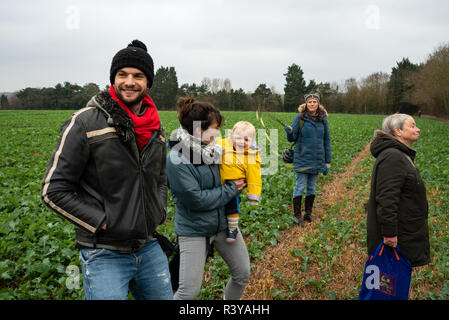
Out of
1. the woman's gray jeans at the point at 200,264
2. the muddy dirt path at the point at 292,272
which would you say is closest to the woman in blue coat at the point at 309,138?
the muddy dirt path at the point at 292,272

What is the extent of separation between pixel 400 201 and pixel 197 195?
1.84 metres

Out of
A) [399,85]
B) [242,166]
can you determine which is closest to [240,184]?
[242,166]

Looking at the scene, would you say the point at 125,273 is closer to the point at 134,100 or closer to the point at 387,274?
the point at 134,100

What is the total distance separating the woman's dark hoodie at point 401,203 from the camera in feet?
8.96

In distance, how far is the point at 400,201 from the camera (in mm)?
2801

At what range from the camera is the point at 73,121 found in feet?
5.85

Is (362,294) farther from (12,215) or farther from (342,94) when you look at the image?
(342,94)

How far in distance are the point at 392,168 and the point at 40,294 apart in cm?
402

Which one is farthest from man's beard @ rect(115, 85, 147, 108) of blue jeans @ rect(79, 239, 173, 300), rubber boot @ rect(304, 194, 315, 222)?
rubber boot @ rect(304, 194, 315, 222)

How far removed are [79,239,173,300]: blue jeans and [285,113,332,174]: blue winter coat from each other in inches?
147

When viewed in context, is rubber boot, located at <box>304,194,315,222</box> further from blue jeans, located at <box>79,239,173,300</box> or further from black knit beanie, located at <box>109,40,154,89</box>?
black knit beanie, located at <box>109,40,154,89</box>
